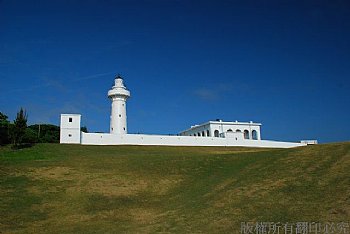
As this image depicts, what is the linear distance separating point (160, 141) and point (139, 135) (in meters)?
3.23

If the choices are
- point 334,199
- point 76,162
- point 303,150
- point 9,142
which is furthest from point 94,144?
point 334,199

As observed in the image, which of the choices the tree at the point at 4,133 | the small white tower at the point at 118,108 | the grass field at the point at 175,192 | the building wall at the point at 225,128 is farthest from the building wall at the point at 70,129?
the building wall at the point at 225,128

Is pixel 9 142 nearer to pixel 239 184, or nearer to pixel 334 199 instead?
pixel 239 184

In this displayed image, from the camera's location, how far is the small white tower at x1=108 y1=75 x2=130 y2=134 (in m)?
61.0

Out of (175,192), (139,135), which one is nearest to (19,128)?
(139,135)

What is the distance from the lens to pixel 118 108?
202 feet

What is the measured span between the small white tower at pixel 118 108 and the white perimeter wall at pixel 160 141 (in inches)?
233

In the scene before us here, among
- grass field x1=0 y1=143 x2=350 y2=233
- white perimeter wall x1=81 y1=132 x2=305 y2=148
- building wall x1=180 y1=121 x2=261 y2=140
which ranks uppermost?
building wall x1=180 y1=121 x2=261 y2=140

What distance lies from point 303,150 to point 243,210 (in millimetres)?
13407

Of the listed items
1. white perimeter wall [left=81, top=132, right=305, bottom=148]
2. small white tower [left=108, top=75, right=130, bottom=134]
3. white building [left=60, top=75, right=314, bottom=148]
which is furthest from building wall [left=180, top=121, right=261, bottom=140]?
small white tower [left=108, top=75, right=130, bottom=134]

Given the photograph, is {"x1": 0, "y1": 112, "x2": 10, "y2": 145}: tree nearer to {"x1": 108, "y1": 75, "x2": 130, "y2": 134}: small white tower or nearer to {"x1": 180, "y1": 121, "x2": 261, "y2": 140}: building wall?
{"x1": 108, "y1": 75, "x2": 130, "y2": 134}: small white tower

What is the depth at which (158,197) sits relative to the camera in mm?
23688

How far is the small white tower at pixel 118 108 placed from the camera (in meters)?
61.0

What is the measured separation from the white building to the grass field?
769 inches
